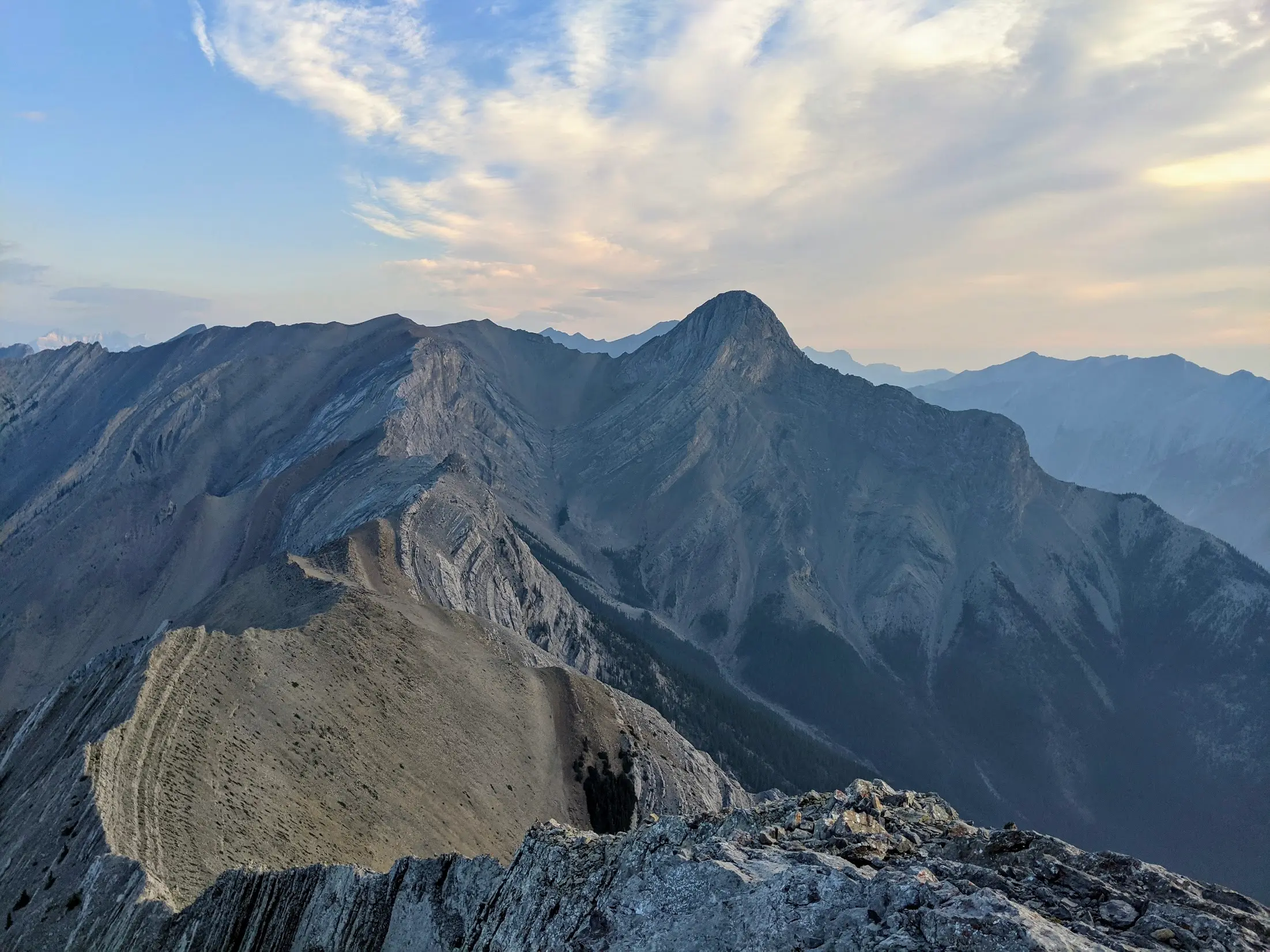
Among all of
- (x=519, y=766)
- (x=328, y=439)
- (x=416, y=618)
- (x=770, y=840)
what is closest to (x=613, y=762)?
(x=519, y=766)

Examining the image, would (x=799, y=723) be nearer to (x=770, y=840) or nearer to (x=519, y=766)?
(x=519, y=766)

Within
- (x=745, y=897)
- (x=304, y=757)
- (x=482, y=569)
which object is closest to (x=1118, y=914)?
(x=745, y=897)

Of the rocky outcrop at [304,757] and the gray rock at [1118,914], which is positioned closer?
the gray rock at [1118,914]

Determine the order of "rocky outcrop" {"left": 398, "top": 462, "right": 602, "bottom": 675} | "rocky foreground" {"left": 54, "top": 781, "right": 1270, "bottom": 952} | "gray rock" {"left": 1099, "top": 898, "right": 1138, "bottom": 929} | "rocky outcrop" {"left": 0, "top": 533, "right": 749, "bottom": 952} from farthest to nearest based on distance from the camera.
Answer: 1. "rocky outcrop" {"left": 398, "top": 462, "right": 602, "bottom": 675}
2. "rocky outcrop" {"left": 0, "top": 533, "right": 749, "bottom": 952}
3. "gray rock" {"left": 1099, "top": 898, "right": 1138, "bottom": 929}
4. "rocky foreground" {"left": 54, "top": 781, "right": 1270, "bottom": 952}

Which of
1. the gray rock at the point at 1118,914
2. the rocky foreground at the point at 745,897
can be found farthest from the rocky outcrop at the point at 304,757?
the gray rock at the point at 1118,914

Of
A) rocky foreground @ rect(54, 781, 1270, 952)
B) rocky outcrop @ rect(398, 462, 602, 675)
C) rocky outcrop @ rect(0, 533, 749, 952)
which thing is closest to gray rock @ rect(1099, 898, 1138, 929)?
rocky foreground @ rect(54, 781, 1270, 952)

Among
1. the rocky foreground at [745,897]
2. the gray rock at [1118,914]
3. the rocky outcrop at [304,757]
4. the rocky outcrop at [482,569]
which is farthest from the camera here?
the rocky outcrop at [482,569]

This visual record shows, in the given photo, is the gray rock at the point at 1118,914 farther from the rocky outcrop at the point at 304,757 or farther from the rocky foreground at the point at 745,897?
the rocky outcrop at the point at 304,757

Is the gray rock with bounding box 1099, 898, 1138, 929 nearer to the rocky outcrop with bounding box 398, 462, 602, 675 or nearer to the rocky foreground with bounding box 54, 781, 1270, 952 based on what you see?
the rocky foreground with bounding box 54, 781, 1270, 952
